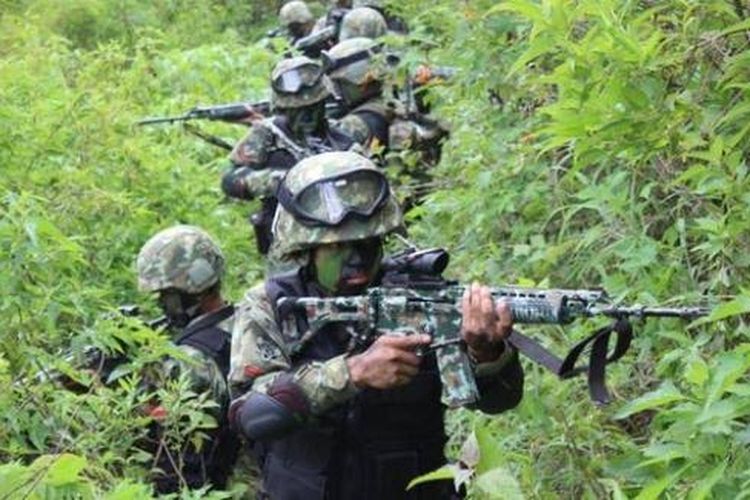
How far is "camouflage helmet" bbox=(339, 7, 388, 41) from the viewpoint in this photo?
13016mm

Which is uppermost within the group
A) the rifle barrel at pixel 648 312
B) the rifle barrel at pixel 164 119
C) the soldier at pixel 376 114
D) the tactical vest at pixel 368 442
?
the rifle barrel at pixel 648 312

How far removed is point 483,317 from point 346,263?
25.2 inches

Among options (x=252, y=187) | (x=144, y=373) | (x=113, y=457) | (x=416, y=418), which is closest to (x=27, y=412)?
(x=113, y=457)

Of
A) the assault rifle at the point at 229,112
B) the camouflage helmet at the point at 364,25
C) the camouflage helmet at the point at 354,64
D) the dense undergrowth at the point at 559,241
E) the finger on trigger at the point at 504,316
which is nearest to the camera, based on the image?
the dense undergrowth at the point at 559,241

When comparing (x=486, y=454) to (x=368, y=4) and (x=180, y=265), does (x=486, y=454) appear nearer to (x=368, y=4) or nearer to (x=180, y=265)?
(x=180, y=265)

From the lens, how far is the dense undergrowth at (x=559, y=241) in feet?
11.6

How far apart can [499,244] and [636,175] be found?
57.5 inches

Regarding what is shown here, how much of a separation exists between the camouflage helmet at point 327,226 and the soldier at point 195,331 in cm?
88

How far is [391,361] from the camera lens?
4.05 metres

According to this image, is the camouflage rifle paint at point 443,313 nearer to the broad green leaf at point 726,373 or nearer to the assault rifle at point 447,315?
the assault rifle at point 447,315

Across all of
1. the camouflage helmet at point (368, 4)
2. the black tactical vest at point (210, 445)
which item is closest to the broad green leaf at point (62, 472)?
the black tactical vest at point (210, 445)

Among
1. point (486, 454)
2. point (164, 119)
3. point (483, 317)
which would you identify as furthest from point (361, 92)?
point (486, 454)

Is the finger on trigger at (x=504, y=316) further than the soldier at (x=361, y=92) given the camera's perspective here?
No

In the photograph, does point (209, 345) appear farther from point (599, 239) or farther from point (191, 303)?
point (599, 239)
